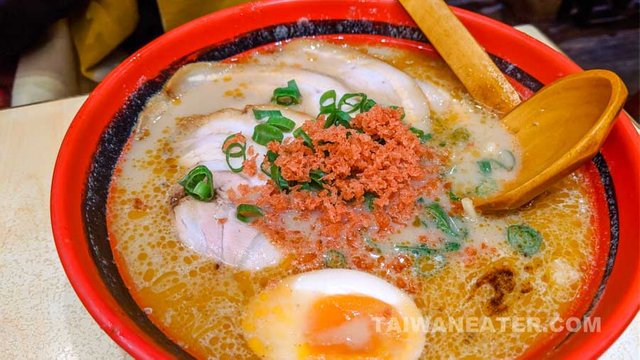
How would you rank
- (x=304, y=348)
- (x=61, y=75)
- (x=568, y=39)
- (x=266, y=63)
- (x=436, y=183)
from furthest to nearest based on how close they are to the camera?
(x=568, y=39) → (x=61, y=75) → (x=266, y=63) → (x=436, y=183) → (x=304, y=348)

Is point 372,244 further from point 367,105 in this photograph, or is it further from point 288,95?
point 288,95

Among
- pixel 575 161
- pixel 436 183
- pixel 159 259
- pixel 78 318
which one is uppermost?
pixel 575 161

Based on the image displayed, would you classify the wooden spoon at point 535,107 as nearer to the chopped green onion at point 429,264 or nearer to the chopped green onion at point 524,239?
Answer: the chopped green onion at point 524,239

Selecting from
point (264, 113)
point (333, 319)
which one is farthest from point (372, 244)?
point (264, 113)

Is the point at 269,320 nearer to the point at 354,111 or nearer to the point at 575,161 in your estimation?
the point at 354,111

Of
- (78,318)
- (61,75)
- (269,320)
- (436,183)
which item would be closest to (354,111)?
(436,183)

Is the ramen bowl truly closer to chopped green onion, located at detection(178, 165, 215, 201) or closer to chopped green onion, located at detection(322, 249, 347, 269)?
chopped green onion, located at detection(178, 165, 215, 201)
